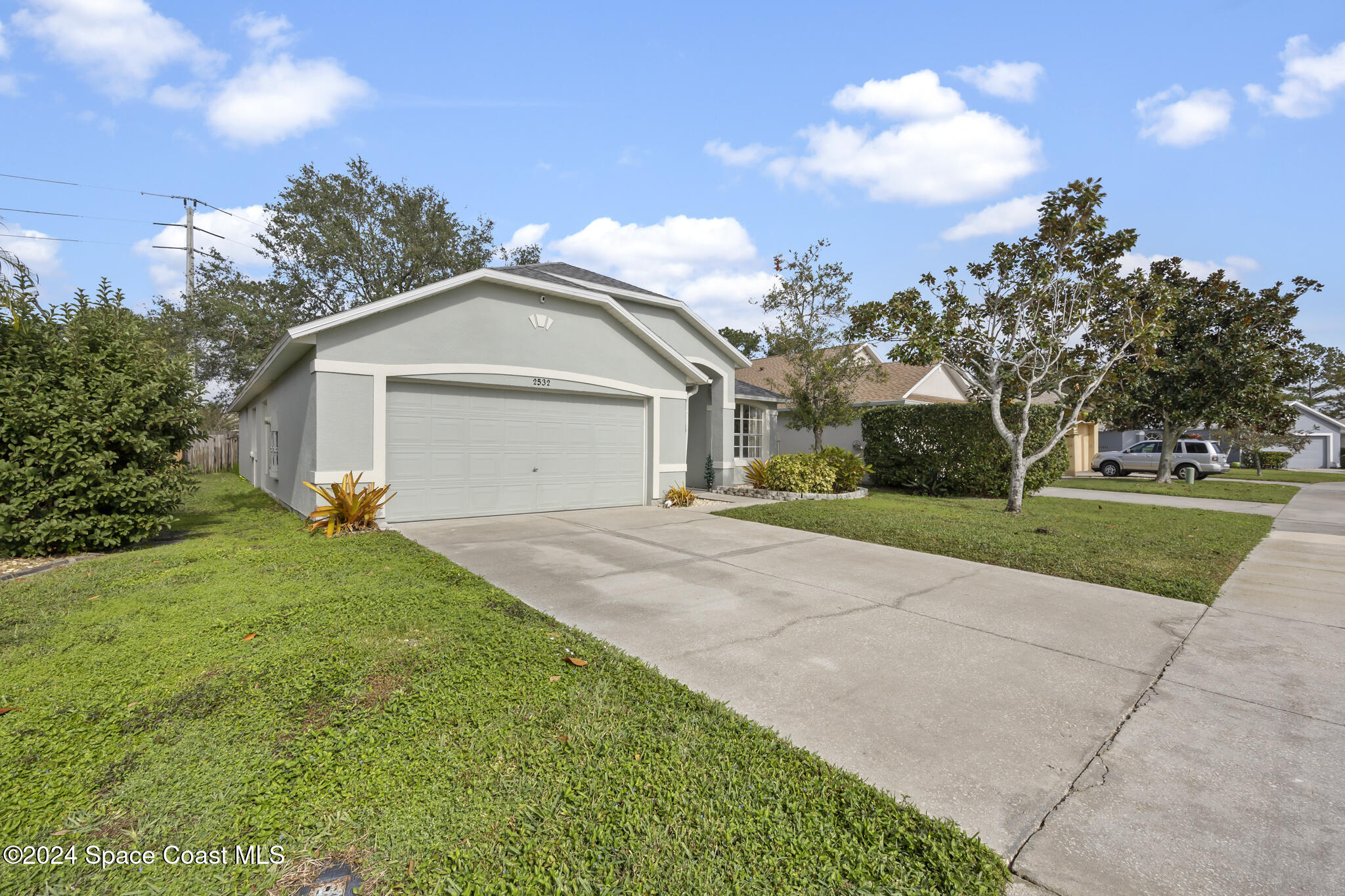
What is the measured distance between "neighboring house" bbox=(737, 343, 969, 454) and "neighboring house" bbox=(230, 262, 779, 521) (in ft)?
27.5

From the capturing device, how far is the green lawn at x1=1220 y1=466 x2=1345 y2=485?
24766 millimetres

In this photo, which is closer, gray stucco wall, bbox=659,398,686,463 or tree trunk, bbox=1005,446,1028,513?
tree trunk, bbox=1005,446,1028,513

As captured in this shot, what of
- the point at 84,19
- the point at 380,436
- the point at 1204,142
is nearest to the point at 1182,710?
the point at 380,436

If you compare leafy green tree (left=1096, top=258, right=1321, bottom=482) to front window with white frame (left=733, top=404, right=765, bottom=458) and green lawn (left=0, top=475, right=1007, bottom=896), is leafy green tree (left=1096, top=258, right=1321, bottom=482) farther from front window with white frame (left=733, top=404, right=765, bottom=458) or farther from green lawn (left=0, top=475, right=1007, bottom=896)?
green lawn (left=0, top=475, right=1007, bottom=896)

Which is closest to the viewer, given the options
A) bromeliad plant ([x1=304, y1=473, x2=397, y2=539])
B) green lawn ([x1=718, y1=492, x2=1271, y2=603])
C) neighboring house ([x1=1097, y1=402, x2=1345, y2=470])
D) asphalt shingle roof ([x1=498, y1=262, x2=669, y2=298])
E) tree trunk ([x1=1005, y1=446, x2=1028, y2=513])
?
green lawn ([x1=718, y1=492, x2=1271, y2=603])

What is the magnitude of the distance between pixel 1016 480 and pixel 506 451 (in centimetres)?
1028

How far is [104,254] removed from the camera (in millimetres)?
26703

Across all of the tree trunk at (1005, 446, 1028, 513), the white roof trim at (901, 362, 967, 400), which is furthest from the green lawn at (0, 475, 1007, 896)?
the white roof trim at (901, 362, 967, 400)

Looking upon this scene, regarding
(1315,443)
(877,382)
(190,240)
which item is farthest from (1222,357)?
(190,240)

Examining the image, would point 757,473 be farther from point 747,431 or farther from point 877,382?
point 877,382

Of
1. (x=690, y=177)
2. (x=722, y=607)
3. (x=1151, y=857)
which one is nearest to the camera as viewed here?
(x=1151, y=857)

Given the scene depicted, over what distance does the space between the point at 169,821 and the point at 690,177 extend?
45.3ft

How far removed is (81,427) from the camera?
709cm

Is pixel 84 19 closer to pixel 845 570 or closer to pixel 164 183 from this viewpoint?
pixel 845 570
